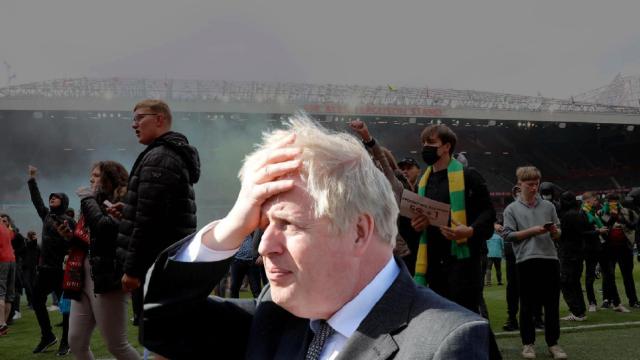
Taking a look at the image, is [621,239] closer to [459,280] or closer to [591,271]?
[591,271]

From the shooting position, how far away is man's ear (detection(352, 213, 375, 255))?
4.79ft

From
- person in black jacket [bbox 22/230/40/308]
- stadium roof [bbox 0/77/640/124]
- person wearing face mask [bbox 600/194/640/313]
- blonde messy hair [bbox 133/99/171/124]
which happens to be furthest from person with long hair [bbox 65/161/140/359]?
Answer: stadium roof [bbox 0/77/640/124]

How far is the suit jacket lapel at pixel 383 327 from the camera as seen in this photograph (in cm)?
144

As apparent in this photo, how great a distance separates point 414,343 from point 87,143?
153ft

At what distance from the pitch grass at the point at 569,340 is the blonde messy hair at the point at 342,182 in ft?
16.5

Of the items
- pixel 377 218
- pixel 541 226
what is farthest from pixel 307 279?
pixel 541 226

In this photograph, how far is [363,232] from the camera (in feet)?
4.82

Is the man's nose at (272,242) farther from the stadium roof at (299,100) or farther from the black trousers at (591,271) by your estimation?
the stadium roof at (299,100)

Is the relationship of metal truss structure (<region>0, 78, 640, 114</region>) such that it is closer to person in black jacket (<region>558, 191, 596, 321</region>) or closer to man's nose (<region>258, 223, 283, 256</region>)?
person in black jacket (<region>558, 191, 596, 321</region>)

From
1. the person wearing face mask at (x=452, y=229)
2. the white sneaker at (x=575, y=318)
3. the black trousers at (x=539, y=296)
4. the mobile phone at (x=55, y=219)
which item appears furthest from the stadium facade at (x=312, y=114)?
the person wearing face mask at (x=452, y=229)

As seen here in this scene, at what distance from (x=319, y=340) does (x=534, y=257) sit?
5059 mm

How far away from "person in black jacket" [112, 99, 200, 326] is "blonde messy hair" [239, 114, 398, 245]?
7.72 feet

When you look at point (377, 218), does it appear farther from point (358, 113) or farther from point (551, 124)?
point (551, 124)

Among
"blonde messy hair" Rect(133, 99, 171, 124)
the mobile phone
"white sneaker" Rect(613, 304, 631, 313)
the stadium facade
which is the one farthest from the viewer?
the stadium facade
